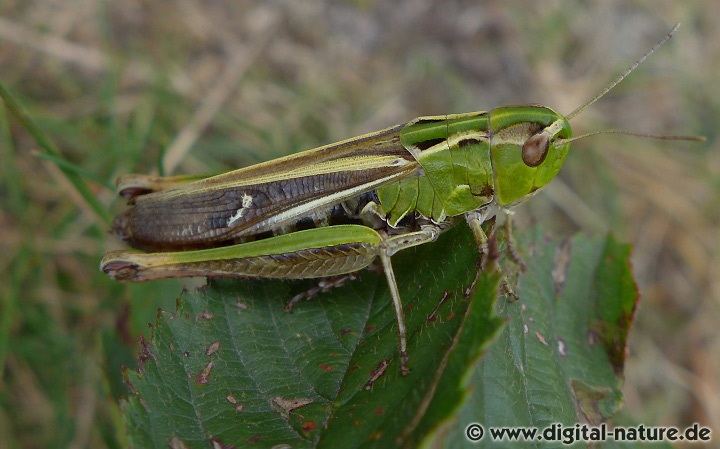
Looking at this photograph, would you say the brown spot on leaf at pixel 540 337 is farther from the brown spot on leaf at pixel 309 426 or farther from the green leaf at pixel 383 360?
the brown spot on leaf at pixel 309 426

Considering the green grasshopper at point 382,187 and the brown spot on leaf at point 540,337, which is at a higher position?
the green grasshopper at point 382,187

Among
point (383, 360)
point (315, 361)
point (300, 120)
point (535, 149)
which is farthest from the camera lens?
point (300, 120)

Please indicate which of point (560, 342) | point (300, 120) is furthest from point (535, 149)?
point (300, 120)

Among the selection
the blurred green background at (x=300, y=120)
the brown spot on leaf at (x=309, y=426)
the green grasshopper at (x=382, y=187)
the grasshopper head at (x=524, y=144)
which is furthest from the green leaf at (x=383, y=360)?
the blurred green background at (x=300, y=120)

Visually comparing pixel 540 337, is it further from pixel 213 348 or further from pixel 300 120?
pixel 300 120

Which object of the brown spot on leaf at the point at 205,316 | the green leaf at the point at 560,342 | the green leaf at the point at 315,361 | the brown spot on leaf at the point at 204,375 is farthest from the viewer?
the brown spot on leaf at the point at 205,316

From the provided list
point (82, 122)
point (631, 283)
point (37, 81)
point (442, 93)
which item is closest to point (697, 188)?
point (442, 93)

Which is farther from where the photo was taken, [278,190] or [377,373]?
[278,190]
